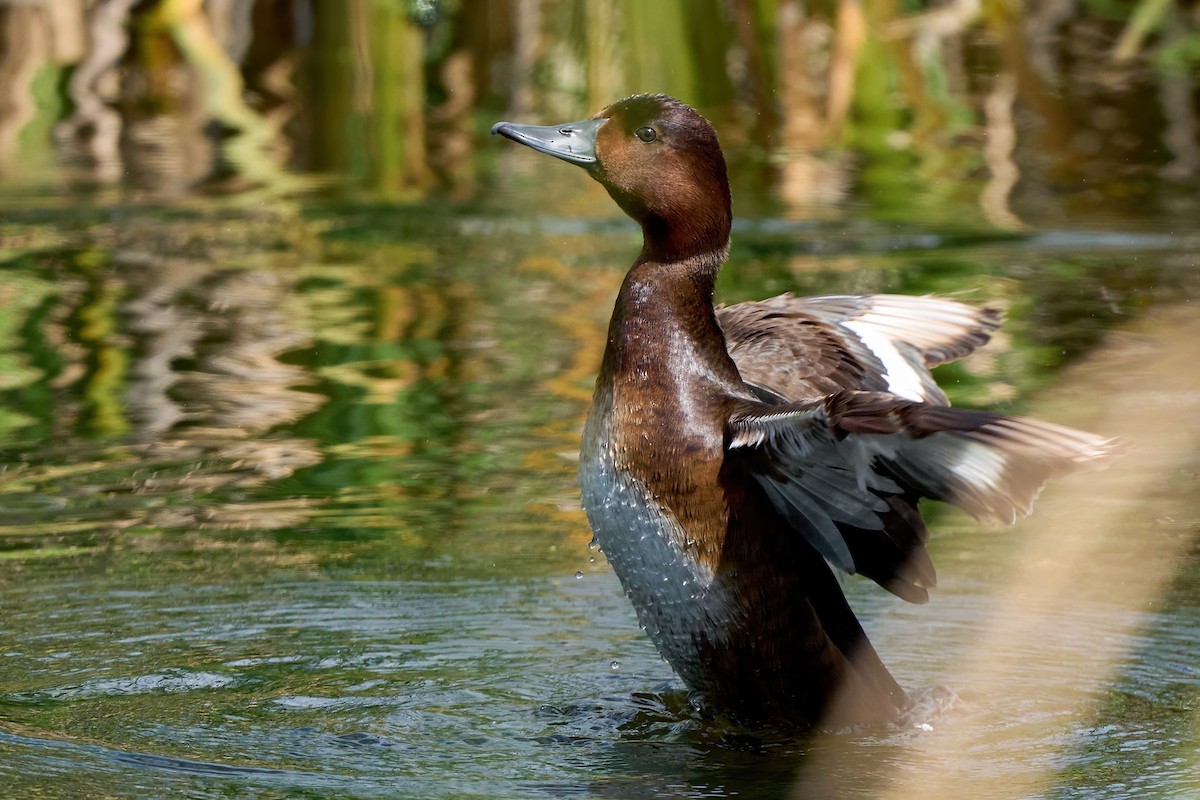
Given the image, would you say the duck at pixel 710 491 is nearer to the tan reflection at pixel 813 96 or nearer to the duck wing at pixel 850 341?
the duck wing at pixel 850 341

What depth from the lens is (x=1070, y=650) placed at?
16.9ft

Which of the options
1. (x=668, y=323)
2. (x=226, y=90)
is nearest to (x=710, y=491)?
(x=668, y=323)

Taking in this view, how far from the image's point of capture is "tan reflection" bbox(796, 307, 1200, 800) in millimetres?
4488

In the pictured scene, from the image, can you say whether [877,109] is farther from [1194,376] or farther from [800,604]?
[800,604]

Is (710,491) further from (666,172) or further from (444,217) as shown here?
(444,217)

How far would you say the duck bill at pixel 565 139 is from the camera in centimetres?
484

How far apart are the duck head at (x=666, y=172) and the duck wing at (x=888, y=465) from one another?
48cm

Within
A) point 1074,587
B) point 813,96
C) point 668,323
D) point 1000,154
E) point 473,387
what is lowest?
point 1074,587

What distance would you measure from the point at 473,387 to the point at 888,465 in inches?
142

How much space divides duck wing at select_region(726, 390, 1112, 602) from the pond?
1.67ft

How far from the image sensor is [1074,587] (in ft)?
18.3

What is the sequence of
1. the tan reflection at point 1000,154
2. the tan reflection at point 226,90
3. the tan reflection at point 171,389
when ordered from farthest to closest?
1. the tan reflection at point 226,90
2. the tan reflection at point 1000,154
3. the tan reflection at point 171,389

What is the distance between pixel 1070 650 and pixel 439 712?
169 cm

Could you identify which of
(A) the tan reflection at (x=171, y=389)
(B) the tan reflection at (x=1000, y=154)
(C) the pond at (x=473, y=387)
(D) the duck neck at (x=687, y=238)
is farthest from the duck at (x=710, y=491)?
(B) the tan reflection at (x=1000, y=154)
